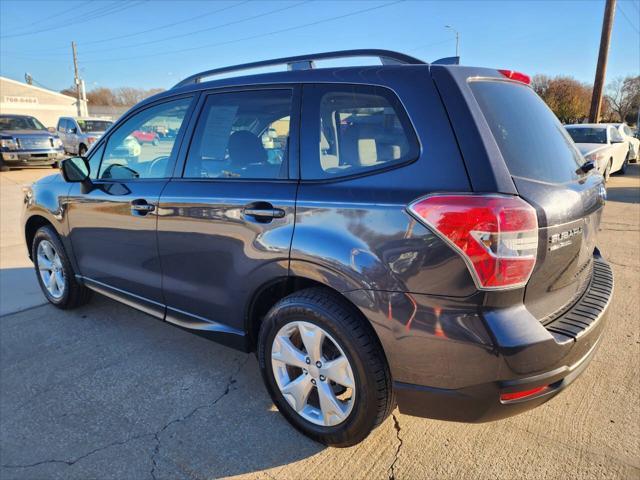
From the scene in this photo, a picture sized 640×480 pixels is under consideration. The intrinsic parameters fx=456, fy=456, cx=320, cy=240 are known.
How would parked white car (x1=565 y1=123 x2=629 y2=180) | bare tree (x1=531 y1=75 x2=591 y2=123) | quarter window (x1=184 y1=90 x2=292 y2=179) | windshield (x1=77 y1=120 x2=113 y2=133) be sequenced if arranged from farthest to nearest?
1. bare tree (x1=531 y1=75 x2=591 y2=123)
2. windshield (x1=77 y1=120 x2=113 y2=133)
3. parked white car (x1=565 y1=123 x2=629 y2=180)
4. quarter window (x1=184 y1=90 x2=292 y2=179)

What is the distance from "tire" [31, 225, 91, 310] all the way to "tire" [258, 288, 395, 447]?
235cm

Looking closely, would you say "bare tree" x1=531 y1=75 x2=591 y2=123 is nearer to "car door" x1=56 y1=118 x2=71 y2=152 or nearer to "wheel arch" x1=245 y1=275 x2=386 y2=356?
"car door" x1=56 y1=118 x2=71 y2=152

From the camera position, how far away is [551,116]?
8.34ft

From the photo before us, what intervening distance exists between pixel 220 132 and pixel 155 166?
61 centimetres

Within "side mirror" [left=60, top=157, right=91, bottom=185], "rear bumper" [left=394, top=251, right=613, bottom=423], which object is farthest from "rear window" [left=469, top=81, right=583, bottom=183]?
"side mirror" [left=60, top=157, right=91, bottom=185]

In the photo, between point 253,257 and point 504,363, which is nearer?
point 504,363

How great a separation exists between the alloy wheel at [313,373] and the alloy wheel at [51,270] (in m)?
2.58

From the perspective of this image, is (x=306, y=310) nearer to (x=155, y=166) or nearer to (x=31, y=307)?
(x=155, y=166)

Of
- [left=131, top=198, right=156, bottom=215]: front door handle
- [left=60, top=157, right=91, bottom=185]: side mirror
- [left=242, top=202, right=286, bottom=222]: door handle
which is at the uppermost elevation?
[left=60, top=157, right=91, bottom=185]: side mirror

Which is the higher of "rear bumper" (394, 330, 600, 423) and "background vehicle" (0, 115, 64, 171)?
"background vehicle" (0, 115, 64, 171)

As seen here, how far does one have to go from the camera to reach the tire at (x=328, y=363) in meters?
2.07

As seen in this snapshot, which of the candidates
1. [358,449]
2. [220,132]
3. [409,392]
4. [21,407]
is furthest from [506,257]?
[21,407]

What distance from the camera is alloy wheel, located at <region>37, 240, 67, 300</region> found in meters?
4.06

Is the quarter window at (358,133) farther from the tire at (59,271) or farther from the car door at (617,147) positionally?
the car door at (617,147)
